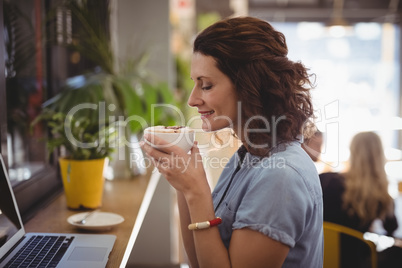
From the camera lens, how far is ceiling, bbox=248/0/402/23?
22.3ft

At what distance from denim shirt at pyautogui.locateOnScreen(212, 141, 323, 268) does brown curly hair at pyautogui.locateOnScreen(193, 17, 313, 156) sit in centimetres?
7

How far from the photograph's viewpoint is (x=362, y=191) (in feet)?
8.42

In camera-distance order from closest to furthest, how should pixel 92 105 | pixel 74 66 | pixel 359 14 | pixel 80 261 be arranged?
pixel 80 261 → pixel 92 105 → pixel 74 66 → pixel 359 14

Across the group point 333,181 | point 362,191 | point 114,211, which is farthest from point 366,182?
point 114,211

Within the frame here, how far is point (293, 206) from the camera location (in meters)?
1.03

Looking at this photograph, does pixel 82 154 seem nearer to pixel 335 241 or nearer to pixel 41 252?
pixel 41 252

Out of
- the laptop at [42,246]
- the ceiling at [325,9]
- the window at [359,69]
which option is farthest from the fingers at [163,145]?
the window at [359,69]

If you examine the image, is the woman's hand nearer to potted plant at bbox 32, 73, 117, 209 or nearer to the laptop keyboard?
the laptop keyboard

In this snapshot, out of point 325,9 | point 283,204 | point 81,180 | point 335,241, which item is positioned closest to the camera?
point 283,204

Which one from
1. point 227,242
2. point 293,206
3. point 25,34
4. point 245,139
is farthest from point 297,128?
point 25,34

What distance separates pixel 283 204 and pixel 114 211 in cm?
96

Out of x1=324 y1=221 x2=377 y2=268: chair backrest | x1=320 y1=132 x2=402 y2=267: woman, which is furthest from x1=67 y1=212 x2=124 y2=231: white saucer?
x1=320 y1=132 x2=402 y2=267: woman

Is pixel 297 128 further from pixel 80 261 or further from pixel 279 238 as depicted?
pixel 80 261

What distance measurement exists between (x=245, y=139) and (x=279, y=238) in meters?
0.37
